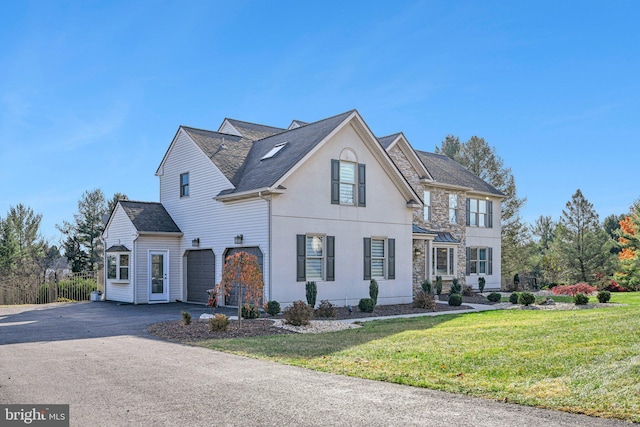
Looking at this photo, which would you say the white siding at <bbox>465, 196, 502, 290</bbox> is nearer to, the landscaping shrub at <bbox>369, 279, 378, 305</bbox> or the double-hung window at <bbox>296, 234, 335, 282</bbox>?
the landscaping shrub at <bbox>369, 279, 378, 305</bbox>

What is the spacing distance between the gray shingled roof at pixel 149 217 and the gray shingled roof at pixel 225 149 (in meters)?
3.86

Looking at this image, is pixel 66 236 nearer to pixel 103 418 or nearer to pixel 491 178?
pixel 491 178

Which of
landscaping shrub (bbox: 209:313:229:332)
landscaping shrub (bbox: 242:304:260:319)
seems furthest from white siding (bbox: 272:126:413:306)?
landscaping shrub (bbox: 209:313:229:332)

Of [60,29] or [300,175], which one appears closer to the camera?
[60,29]

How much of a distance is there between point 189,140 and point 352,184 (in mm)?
7515

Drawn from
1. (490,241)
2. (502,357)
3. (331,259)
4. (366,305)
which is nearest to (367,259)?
(331,259)

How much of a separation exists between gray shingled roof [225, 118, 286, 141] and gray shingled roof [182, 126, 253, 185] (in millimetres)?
1268

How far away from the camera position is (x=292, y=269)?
20094 mm

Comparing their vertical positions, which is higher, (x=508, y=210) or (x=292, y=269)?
(x=508, y=210)

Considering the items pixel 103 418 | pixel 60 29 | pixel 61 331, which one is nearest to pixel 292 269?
pixel 61 331

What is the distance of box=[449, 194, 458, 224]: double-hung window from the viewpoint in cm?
3151

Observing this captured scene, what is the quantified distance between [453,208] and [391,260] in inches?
382

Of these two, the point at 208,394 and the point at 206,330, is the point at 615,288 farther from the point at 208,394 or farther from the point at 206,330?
the point at 208,394

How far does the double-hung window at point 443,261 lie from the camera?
30031 millimetres
